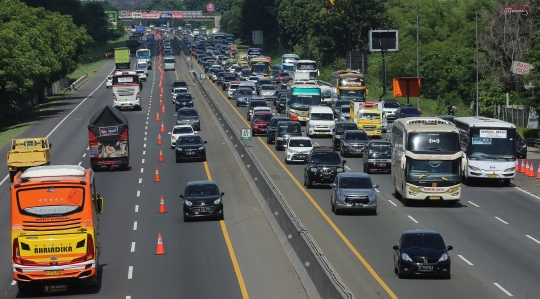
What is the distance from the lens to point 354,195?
37.4 metres

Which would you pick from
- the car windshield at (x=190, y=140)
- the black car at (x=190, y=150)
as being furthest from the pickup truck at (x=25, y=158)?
the car windshield at (x=190, y=140)

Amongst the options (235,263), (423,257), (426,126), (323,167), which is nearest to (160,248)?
(235,263)

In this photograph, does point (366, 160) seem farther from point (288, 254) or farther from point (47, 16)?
point (47, 16)

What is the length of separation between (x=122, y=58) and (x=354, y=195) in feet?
337

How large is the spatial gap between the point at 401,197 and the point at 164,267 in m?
15.9

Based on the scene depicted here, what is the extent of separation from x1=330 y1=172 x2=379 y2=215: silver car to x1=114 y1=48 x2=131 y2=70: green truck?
101 meters

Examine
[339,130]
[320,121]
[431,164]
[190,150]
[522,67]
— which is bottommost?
[190,150]

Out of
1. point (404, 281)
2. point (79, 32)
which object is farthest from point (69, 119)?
point (404, 281)

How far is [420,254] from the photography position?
2630 cm

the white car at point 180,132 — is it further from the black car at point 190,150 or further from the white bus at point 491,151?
the white bus at point 491,151

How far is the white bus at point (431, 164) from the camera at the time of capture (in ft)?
131

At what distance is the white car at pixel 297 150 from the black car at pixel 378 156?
4.79 m

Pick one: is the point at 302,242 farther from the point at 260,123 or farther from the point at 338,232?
the point at 260,123

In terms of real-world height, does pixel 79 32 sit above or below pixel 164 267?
above
